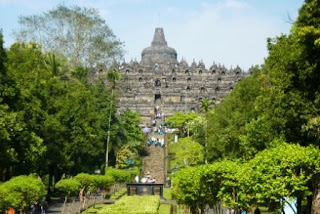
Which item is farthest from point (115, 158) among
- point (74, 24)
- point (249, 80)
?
point (249, 80)

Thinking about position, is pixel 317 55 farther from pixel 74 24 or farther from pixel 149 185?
pixel 74 24

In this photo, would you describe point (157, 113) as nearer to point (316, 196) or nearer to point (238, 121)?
point (238, 121)

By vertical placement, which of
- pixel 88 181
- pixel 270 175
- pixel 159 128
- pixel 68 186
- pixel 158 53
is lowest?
pixel 68 186

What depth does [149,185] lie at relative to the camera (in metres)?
43.4

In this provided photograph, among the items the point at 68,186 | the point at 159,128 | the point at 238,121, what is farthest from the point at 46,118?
the point at 159,128

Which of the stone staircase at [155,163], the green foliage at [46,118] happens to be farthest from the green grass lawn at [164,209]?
the stone staircase at [155,163]

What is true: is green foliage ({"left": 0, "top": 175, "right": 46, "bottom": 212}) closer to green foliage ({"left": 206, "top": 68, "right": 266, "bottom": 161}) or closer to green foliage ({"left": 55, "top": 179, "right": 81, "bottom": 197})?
green foliage ({"left": 55, "top": 179, "right": 81, "bottom": 197})

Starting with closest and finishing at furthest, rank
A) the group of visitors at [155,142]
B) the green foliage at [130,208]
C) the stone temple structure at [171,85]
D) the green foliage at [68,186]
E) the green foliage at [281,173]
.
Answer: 1. the green foliage at [281,173]
2. the green foliage at [130,208]
3. the green foliage at [68,186]
4. the group of visitors at [155,142]
5. the stone temple structure at [171,85]

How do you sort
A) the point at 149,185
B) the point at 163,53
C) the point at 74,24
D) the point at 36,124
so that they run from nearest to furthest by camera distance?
the point at 36,124, the point at 149,185, the point at 74,24, the point at 163,53

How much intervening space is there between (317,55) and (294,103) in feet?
6.92

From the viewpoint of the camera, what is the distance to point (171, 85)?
105m

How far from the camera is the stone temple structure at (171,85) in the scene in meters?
98.9

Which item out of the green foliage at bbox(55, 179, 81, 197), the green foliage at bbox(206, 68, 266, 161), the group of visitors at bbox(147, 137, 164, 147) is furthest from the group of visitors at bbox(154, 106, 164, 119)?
the green foliage at bbox(55, 179, 81, 197)

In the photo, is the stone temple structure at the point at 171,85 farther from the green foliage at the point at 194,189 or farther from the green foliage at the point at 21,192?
the green foliage at the point at 21,192
